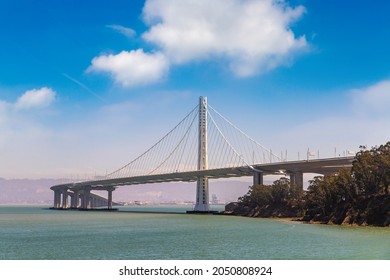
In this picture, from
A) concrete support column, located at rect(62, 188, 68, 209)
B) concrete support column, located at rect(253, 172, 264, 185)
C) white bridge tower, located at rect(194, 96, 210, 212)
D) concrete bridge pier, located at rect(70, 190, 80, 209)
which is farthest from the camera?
concrete support column, located at rect(62, 188, 68, 209)

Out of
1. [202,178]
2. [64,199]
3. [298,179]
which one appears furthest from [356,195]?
[64,199]

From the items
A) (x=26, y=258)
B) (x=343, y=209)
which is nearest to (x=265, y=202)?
(x=343, y=209)

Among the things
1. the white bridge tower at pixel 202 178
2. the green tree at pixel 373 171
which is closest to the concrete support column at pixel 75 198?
the white bridge tower at pixel 202 178

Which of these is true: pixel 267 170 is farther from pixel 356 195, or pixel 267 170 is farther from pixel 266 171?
pixel 356 195

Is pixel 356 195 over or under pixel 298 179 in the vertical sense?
under

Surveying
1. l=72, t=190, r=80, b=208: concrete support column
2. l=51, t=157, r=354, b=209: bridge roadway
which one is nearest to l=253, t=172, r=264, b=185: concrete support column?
l=51, t=157, r=354, b=209: bridge roadway

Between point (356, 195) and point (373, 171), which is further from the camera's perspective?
point (356, 195)

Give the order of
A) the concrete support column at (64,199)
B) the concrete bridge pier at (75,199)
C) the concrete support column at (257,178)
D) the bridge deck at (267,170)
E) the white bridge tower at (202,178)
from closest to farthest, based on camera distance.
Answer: the bridge deck at (267,170) → the concrete support column at (257,178) → the white bridge tower at (202,178) → the concrete bridge pier at (75,199) → the concrete support column at (64,199)

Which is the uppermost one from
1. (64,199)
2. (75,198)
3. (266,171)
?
(266,171)

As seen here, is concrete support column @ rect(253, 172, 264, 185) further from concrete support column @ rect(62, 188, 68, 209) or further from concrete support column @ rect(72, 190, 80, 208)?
concrete support column @ rect(62, 188, 68, 209)

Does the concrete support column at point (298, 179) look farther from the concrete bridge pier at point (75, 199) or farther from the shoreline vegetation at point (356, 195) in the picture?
the concrete bridge pier at point (75, 199)
